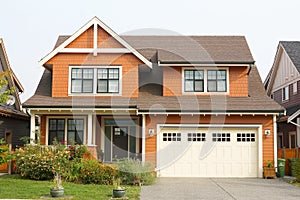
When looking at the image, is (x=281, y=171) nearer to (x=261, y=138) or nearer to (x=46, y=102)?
(x=261, y=138)

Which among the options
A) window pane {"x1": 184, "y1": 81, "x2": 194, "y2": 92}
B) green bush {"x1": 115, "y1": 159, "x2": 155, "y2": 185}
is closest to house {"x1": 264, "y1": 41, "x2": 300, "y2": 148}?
window pane {"x1": 184, "y1": 81, "x2": 194, "y2": 92}

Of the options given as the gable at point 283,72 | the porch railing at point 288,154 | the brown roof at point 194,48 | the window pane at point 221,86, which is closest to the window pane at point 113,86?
the brown roof at point 194,48

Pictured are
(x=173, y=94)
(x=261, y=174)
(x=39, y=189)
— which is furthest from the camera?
(x=173, y=94)

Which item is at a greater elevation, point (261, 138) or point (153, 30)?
point (153, 30)

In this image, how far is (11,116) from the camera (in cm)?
2381

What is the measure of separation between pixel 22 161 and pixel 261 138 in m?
10.9

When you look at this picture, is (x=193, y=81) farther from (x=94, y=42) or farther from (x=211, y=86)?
(x=94, y=42)

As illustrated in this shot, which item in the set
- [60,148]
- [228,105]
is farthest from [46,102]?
[228,105]

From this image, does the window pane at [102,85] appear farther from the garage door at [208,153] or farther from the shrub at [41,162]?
the shrub at [41,162]

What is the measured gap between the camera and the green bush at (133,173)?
52.8ft

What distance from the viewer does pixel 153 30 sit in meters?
25.5

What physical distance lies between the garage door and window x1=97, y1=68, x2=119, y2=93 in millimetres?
3379

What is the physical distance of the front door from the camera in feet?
71.8

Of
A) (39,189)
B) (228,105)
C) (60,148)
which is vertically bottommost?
(39,189)
